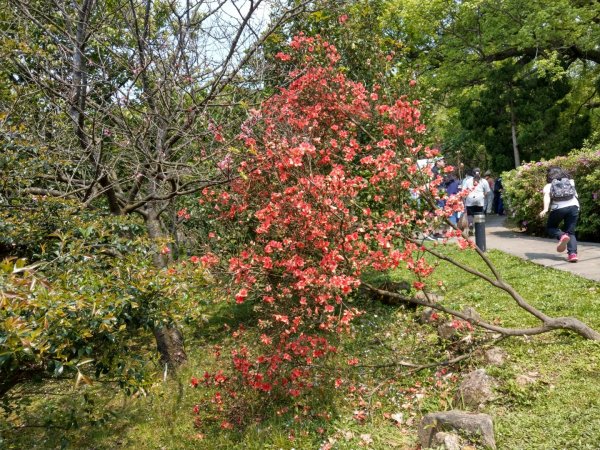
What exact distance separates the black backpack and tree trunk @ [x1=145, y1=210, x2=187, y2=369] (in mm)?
5768

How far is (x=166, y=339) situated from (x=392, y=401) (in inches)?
125

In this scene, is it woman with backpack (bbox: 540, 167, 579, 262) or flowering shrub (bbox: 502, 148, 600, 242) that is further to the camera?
flowering shrub (bbox: 502, 148, 600, 242)

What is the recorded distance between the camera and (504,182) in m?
11.8

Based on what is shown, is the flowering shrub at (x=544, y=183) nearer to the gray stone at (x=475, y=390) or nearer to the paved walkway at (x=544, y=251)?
the paved walkway at (x=544, y=251)

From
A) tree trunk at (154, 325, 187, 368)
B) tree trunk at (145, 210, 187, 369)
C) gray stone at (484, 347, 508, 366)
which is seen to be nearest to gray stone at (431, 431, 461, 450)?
gray stone at (484, 347, 508, 366)

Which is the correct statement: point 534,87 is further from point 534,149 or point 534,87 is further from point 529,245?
point 529,245

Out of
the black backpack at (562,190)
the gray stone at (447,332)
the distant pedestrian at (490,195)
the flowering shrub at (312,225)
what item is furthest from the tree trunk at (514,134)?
the gray stone at (447,332)

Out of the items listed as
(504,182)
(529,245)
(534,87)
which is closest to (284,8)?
(529,245)

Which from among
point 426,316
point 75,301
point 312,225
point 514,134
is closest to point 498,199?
point 514,134

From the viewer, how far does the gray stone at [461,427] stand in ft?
10.6

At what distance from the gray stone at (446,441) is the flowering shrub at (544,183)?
742 centimetres

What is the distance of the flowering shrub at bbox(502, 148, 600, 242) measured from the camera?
908 centimetres

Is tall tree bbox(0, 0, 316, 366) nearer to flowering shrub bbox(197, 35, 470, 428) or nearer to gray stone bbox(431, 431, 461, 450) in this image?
flowering shrub bbox(197, 35, 470, 428)

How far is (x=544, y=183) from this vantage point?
405 inches
